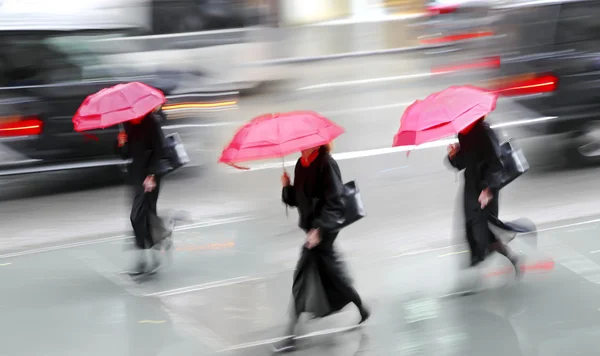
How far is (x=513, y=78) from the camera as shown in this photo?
31.9ft

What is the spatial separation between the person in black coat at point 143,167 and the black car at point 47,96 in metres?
2.24

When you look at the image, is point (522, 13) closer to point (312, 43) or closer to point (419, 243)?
point (419, 243)

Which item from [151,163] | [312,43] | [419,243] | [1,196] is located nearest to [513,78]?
[419,243]

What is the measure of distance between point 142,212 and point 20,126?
2667 millimetres

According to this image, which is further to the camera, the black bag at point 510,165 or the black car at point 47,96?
the black car at point 47,96

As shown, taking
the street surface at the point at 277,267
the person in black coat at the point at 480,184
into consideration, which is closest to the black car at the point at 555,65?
the street surface at the point at 277,267

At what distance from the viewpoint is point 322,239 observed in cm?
601

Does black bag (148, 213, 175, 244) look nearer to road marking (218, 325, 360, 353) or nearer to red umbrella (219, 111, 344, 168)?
road marking (218, 325, 360, 353)

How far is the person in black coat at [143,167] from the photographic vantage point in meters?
7.18

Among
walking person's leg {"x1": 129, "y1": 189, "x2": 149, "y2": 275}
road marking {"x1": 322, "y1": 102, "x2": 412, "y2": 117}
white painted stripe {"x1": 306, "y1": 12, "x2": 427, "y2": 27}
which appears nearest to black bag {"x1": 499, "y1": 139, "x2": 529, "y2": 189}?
walking person's leg {"x1": 129, "y1": 189, "x2": 149, "y2": 275}

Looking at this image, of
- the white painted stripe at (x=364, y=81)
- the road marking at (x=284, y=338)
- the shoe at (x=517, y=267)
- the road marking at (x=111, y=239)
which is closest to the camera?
the road marking at (x=284, y=338)

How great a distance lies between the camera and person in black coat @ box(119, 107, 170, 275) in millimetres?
7184

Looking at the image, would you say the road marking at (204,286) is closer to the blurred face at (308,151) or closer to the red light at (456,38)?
the blurred face at (308,151)

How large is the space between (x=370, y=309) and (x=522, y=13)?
4.44m
